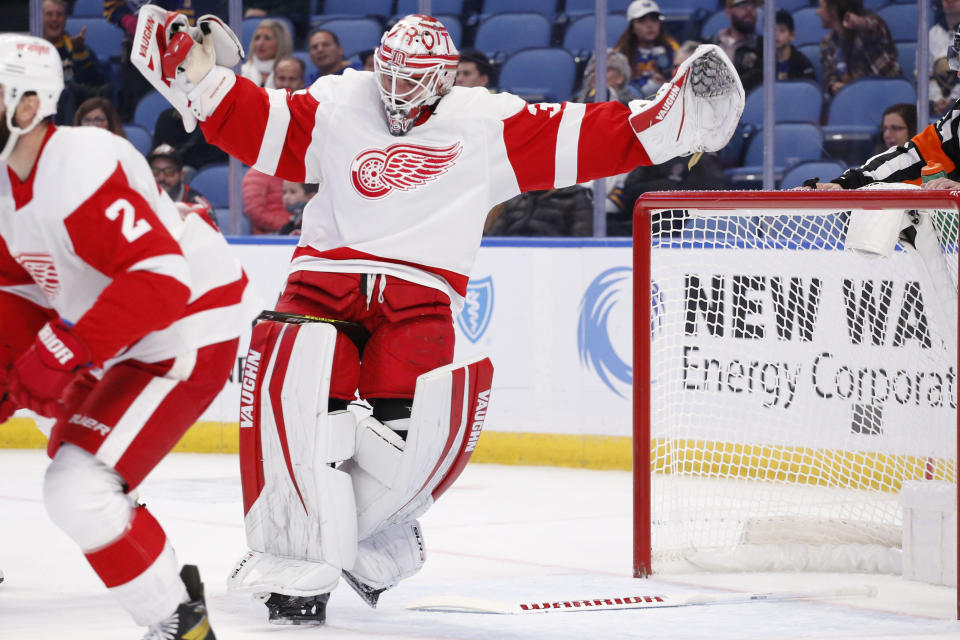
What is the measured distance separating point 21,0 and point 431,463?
18.6 feet

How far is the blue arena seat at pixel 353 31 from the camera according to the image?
24.2 feet

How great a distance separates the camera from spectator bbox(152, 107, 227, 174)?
7375 mm

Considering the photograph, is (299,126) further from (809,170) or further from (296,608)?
(809,170)

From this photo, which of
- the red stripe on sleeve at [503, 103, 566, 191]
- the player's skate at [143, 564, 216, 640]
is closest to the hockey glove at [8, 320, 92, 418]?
the player's skate at [143, 564, 216, 640]

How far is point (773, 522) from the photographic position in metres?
4.44

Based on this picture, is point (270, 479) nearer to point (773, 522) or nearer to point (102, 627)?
point (102, 627)

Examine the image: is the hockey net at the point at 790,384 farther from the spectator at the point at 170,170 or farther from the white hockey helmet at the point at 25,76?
the spectator at the point at 170,170

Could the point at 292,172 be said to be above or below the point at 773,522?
above

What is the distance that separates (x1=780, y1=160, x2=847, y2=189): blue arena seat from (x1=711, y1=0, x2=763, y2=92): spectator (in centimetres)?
38

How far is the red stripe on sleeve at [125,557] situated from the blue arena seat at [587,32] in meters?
4.35

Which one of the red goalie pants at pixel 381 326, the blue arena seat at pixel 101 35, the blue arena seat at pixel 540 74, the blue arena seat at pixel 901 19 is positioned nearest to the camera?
the red goalie pants at pixel 381 326

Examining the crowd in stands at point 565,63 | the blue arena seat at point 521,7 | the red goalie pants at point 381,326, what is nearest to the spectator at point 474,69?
the crowd in stands at point 565,63

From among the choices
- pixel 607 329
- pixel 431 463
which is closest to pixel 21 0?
pixel 607 329

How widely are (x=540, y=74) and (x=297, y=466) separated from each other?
386 centimetres
